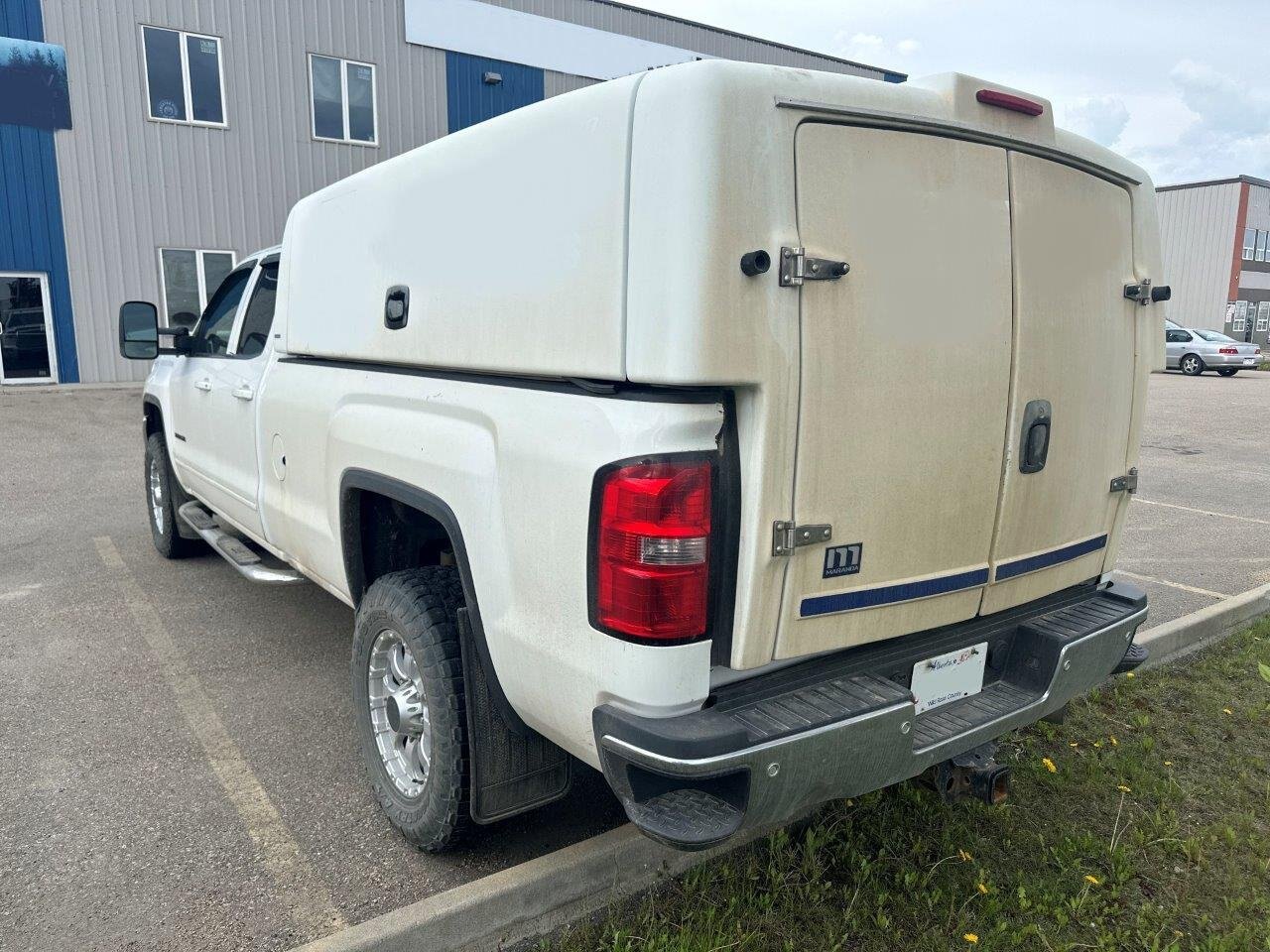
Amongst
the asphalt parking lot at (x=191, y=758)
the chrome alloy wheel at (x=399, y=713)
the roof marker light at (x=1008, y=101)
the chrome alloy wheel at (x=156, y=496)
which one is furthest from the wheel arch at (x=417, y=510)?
the chrome alloy wheel at (x=156, y=496)

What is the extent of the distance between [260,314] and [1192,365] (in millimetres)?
27761

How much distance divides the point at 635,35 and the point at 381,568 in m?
20.1

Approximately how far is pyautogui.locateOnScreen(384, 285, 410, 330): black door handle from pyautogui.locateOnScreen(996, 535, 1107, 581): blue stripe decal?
1.94 meters

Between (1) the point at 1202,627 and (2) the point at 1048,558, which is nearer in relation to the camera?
(2) the point at 1048,558

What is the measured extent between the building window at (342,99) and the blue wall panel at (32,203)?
436cm

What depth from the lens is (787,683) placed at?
2.30m

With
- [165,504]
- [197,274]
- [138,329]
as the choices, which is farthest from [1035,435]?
[197,274]

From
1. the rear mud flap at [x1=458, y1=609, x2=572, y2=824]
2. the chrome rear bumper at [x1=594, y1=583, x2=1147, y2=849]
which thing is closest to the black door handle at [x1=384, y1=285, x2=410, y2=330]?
the rear mud flap at [x1=458, y1=609, x2=572, y2=824]

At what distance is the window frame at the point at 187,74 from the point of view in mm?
15680

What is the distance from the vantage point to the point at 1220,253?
4328 centimetres

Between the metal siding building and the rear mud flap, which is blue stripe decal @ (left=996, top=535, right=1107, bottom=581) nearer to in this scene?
the rear mud flap

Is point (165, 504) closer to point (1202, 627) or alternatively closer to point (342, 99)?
point (1202, 627)

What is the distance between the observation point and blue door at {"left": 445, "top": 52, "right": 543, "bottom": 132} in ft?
60.9

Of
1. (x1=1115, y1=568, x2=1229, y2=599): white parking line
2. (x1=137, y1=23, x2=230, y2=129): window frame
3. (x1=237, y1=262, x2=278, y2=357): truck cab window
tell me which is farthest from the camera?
(x1=137, y1=23, x2=230, y2=129): window frame
